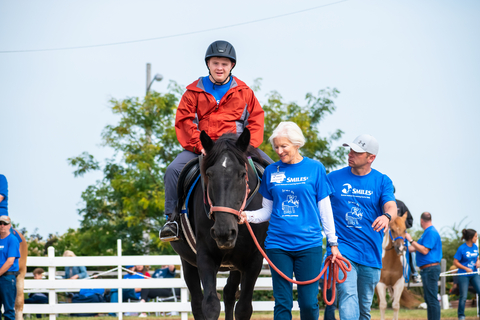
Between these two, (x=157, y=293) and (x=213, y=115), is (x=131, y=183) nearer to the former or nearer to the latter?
(x=157, y=293)

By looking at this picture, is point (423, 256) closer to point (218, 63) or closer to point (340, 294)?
point (340, 294)

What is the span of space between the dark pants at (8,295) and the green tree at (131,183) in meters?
6.25

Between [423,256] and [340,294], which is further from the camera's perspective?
[423,256]

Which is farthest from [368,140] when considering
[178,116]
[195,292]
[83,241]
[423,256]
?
[83,241]

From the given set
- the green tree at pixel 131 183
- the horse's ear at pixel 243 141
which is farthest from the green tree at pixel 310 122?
the horse's ear at pixel 243 141

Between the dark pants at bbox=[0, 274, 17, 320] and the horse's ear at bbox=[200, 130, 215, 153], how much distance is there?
6132 millimetres

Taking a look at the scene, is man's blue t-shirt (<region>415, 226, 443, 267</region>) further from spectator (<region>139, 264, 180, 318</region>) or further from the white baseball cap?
spectator (<region>139, 264, 180, 318</region>)

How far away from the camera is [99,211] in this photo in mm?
16938

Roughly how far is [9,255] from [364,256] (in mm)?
6546

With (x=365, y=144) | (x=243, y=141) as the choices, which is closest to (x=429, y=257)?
(x=365, y=144)

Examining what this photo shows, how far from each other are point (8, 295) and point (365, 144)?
6.94 m

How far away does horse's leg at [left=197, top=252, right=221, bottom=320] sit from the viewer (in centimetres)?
473

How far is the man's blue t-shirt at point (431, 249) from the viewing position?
973 centimetres

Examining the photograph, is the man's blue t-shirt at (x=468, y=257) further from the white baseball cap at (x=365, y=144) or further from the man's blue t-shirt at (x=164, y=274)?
the white baseball cap at (x=365, y=144)
